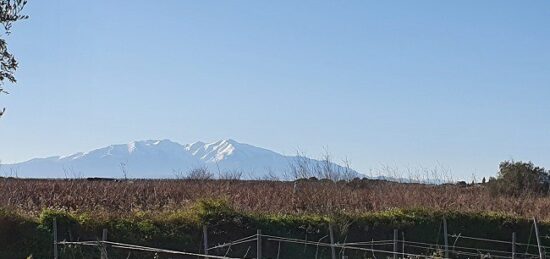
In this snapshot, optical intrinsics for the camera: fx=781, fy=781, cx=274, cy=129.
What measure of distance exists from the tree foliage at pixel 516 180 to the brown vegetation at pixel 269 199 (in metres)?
4.36

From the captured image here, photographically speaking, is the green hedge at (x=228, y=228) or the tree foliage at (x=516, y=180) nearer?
the green hedge at (x=228, y=228)

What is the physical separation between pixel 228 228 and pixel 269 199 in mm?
5036

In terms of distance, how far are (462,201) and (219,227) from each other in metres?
10.9

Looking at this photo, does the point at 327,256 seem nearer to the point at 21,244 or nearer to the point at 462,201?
the point at 21,244

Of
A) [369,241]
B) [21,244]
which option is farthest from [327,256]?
[21,244]

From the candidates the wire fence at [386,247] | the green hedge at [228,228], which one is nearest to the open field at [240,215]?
the green hedge at [228,228]

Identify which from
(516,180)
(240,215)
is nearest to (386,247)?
(240,215)

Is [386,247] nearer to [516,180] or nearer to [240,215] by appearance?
[240,215]

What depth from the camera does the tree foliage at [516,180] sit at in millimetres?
31672

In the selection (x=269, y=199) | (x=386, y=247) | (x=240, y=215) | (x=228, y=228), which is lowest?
(x=386, y=247)

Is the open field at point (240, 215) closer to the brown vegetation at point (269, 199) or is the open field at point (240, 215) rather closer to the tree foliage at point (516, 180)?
the brown vegetation at point (269, 199)

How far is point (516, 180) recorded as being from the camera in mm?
31984

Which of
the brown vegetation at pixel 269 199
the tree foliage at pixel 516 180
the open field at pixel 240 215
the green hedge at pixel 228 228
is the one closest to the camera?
the green hedge at pixel 228 228

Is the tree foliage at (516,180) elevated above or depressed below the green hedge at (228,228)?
above
